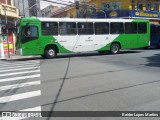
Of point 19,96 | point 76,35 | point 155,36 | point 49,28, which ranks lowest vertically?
point 19,96

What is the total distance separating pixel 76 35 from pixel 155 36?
42.7 ft

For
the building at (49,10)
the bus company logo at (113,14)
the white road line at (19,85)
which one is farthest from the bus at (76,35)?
the building at (49,10)

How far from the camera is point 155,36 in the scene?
96.9ft

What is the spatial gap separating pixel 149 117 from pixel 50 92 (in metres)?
3.26

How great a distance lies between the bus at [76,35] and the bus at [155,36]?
5.78 metres

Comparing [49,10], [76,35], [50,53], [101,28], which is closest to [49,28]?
[50,53]

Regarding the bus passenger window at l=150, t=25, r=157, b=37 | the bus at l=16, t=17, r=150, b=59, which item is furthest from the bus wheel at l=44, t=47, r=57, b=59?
the bus passenger window at l=150, t=25, r=157, b=37

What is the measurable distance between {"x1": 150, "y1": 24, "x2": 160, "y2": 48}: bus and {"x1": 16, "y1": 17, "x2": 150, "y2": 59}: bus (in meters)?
5.78

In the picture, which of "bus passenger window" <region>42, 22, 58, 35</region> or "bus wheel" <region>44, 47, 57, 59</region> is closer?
"bus passenger window" <region>42, 22, 58, 35</region>

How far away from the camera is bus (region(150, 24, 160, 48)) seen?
29391 mm

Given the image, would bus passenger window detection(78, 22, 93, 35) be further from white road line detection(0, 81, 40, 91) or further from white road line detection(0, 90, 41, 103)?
white road line detection(0, 90, 41, 103)

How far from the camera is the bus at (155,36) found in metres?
29.4

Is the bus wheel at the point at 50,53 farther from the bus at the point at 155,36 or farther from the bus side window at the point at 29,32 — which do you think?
the bus at the point at 155,36

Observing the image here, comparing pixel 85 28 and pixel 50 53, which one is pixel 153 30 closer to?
pixel 85 28
